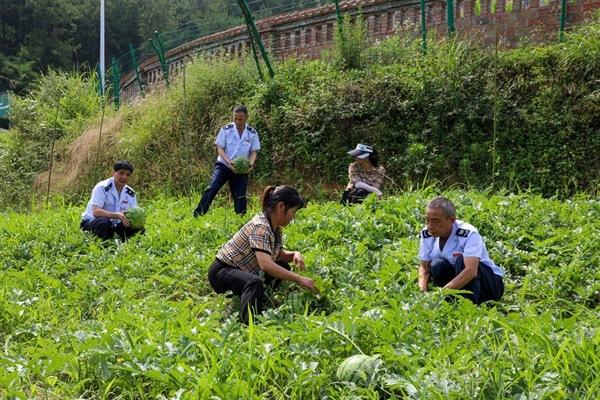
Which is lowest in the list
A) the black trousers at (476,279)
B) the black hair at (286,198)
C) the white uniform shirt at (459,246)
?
the black trousers at (476,279)

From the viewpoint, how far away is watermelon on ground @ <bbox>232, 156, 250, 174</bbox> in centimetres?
789

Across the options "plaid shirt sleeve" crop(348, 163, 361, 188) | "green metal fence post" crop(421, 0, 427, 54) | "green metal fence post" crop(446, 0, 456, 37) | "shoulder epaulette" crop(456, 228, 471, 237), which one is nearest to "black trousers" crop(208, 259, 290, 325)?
"shoulder epaulette" crop(456, 228, 471, 237)

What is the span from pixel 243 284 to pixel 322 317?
104cm

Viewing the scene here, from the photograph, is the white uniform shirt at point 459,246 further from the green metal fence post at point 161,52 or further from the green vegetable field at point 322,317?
the green metal fence post at point 161,52

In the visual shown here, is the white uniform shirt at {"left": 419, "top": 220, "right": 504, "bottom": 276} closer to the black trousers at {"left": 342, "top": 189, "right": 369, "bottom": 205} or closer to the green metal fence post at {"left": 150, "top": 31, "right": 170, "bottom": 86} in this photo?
the black trousers at {"left": 342, "top": 189, "right": 369, "bottom": 205}

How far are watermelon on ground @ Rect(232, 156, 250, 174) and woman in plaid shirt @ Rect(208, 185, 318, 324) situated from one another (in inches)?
121

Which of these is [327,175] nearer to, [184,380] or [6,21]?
[184,380]

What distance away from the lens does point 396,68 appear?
9.82 metres

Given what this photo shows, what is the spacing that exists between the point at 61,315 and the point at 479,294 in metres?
3.06

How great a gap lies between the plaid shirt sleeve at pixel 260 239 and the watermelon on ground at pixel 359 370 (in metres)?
1.57

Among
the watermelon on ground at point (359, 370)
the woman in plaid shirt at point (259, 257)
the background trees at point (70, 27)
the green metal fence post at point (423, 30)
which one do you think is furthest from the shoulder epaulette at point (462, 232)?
the background trees at point (70, 27)

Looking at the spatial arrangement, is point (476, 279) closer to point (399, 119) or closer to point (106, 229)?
point (106, 229)

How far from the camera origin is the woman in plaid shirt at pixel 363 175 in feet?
25.2

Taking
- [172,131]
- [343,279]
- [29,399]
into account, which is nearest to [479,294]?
[343,279]
